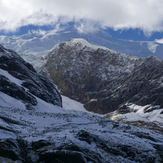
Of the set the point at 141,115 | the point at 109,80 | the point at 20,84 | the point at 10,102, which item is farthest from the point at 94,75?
the point at 10,102

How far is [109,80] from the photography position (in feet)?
547

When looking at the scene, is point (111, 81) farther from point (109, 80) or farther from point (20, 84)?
point (20, 84)

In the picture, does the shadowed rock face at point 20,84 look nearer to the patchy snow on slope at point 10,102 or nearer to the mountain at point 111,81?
the patchy snow on slope at point 10,102

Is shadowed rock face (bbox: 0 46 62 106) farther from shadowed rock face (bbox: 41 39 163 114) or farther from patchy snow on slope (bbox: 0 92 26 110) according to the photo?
shadowed rock face (bbox: 41 39 163 114)

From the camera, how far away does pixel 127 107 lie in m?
124

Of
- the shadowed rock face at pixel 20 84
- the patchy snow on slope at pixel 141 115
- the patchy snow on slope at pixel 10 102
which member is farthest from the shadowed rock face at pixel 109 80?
the patchy snow on slope at pixel 10 102

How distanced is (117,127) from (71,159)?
17001 millimetres

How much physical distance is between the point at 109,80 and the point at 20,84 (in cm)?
11409

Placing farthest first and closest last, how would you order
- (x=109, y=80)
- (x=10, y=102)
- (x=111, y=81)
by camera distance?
(x=109, y=80) < (x=111, y=81) < (x=10, y=102)

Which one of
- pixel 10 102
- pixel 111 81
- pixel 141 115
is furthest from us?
pixel 111 81

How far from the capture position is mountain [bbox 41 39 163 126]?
12619cm

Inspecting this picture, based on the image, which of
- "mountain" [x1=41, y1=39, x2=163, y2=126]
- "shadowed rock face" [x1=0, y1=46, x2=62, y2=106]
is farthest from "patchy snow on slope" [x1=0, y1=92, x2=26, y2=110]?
"mountain" [x1=41, y1=39, x2=163, y2=126]

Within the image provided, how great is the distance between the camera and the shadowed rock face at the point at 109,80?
132700 millimetres

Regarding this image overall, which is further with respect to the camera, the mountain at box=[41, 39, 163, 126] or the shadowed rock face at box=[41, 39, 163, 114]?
the shadowed rock face at box=[41, 39, 163, 114]
